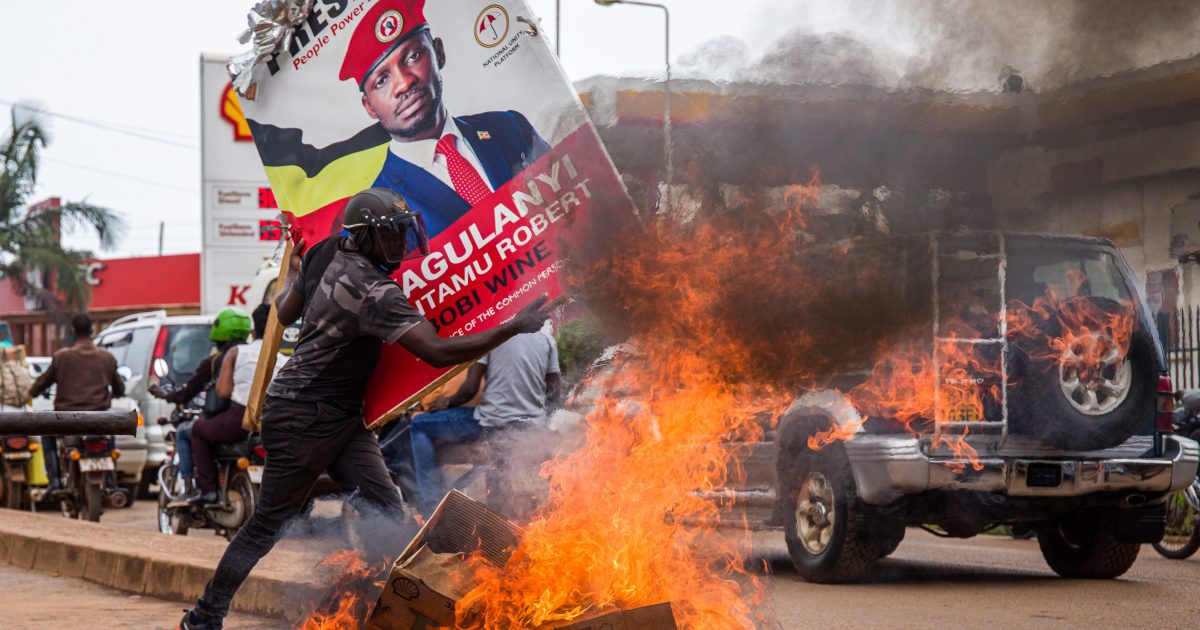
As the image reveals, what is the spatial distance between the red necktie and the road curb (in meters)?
1.67

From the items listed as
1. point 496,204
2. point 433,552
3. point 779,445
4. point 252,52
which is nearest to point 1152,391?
point 779,445

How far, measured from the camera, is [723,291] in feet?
17.5

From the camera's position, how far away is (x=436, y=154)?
17.9 ft

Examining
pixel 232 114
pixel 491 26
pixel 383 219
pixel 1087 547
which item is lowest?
pixel 1087 547

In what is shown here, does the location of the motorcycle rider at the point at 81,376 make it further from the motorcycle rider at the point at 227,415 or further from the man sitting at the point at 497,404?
the man sitting at the point at 497,404

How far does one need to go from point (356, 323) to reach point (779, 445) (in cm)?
393

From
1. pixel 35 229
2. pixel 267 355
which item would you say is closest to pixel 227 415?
pixel 267 355

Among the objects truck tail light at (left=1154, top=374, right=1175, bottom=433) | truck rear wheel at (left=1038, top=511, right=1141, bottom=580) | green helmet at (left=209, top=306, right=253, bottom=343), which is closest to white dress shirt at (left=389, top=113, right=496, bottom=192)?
truck tail light at (left=1154, top=374, right=1175, bottom=433)

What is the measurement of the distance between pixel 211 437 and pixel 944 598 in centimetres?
546

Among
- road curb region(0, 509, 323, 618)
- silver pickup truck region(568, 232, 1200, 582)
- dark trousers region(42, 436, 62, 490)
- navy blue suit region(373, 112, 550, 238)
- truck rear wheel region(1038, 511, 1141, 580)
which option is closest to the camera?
navy blue suit region(373, 112, 550, 238)

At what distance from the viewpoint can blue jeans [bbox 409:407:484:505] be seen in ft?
26.6

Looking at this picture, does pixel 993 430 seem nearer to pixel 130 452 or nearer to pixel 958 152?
pixel 958 152

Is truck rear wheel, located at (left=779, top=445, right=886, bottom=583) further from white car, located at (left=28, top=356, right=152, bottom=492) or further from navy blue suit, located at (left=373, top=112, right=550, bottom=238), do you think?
white car, located at (left=28, top=356, right=152, bottom=492)

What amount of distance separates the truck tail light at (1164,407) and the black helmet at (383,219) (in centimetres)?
438
